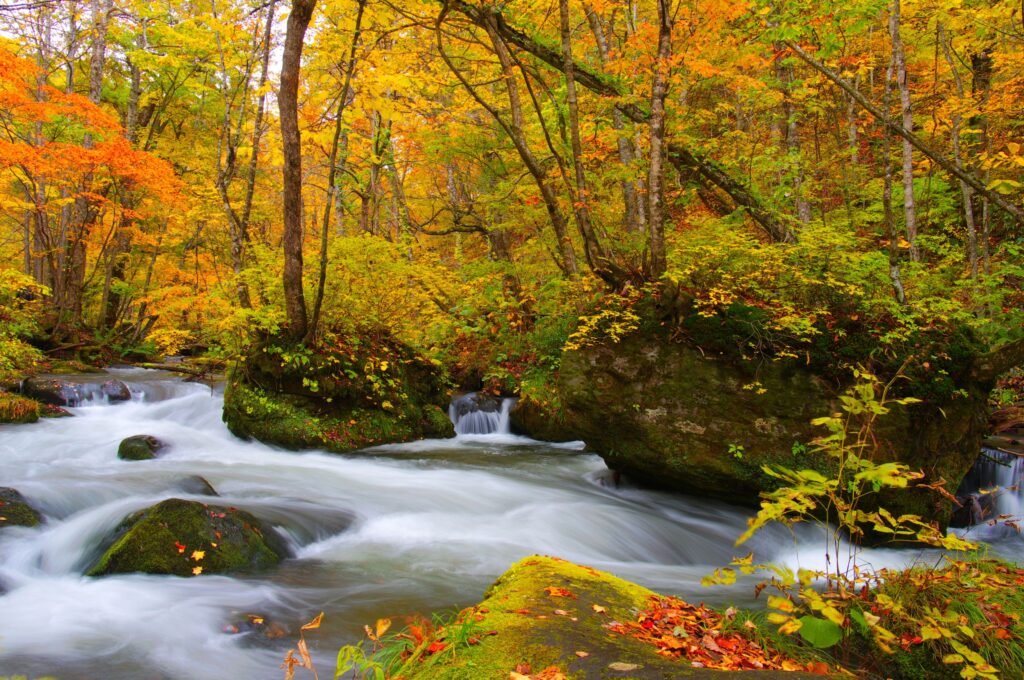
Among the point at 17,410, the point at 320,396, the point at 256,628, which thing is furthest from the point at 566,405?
the point at 17,410

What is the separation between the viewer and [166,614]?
12.3ft

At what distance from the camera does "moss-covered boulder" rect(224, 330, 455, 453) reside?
29.8 ft

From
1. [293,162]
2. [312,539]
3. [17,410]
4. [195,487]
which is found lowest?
[312,539]

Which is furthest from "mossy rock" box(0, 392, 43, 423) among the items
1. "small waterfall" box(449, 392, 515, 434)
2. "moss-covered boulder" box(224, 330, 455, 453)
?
"small waterfall" box(449, 392, 515, 434)

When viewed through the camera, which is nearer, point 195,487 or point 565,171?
point 195,487

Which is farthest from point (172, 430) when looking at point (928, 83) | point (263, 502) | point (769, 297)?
point (928, 83)

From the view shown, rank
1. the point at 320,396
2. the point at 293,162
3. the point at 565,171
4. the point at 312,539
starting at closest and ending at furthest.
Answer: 1. the point at 312,539
2. the point at 293,162
3. the point at 565,171
4. the point at 320,396

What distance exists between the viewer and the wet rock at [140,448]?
25.9ft

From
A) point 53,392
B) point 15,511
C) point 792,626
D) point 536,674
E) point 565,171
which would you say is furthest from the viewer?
point 53,392

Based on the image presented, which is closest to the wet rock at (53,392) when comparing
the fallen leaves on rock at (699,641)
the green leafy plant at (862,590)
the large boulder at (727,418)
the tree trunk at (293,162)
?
the tree trunk at (293,162)

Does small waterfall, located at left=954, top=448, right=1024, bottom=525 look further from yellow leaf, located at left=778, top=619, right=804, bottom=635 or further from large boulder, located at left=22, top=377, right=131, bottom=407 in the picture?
large boulder, located at left=22, top=377, right=131, bottom=407

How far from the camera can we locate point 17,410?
373 inches

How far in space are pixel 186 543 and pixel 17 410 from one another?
7692mm

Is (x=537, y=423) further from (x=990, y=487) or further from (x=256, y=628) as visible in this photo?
(x=256, y=628)
